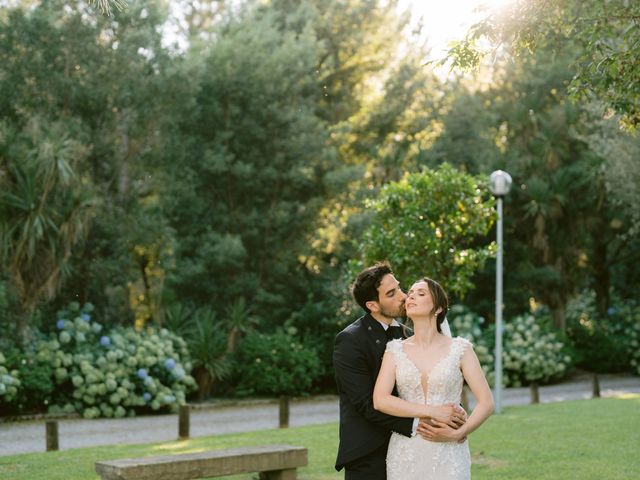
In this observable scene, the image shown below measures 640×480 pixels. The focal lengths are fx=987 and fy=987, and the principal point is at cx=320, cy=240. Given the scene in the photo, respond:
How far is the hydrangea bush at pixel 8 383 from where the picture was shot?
720 inches

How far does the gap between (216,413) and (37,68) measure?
868 cm

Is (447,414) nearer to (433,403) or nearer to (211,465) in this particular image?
(433,403)

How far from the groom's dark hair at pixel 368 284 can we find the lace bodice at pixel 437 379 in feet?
1.60

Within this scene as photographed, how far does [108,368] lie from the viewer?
2030 centimetres

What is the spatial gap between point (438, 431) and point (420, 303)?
2.28 ft

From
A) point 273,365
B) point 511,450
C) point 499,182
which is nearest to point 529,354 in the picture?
point 273,365

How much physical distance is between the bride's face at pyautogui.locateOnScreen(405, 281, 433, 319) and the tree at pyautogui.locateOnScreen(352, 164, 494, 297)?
41.2 ft

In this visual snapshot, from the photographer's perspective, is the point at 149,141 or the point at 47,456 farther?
the point at 149,141

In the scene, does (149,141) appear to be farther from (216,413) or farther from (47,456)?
(47,456)

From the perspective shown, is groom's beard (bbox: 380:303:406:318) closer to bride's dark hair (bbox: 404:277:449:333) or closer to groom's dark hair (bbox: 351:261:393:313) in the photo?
groom's dark hair (bbox: 351:261:393:313)

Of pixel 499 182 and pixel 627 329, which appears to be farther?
pixel 627 329

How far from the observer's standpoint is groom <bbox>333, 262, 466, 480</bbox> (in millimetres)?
5539

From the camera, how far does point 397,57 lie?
33.0 m

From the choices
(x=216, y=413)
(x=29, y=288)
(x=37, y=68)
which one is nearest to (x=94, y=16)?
(x=37, y=68)
